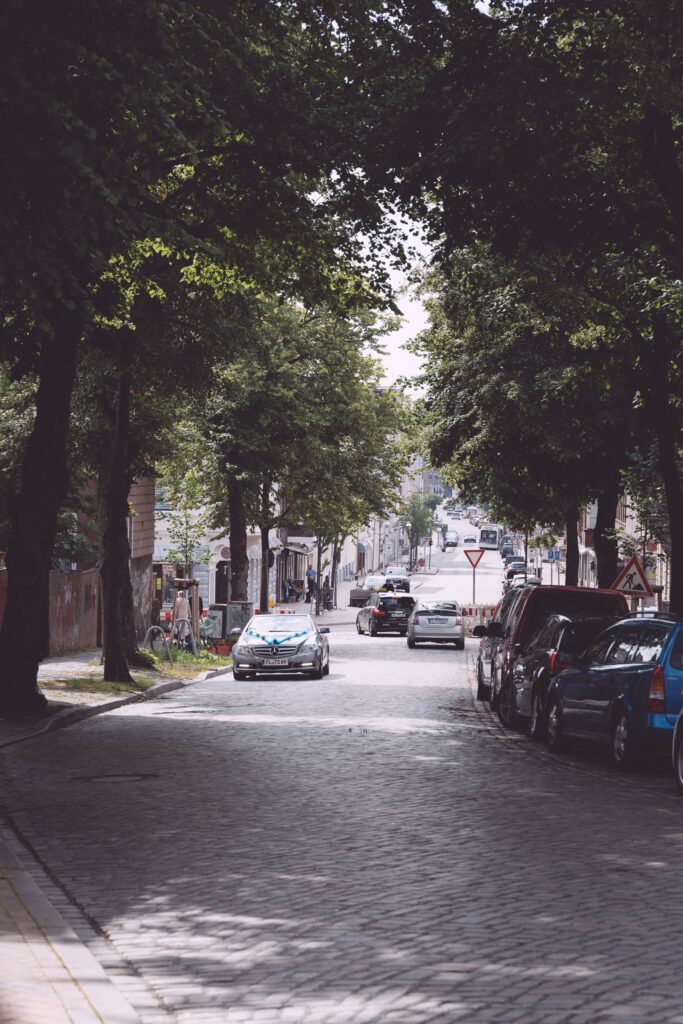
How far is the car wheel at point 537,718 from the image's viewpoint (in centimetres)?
1820

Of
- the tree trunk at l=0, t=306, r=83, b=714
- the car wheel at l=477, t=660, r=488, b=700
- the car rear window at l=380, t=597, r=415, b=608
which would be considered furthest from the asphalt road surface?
the car rear window at l=380, t=597, r=415, b=608

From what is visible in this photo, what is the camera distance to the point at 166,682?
1141 inches

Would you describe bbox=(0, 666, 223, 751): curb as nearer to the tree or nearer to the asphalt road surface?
the asphalt road surface

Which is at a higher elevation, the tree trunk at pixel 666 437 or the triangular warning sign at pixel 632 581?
the tree trunk at pixel 666 437

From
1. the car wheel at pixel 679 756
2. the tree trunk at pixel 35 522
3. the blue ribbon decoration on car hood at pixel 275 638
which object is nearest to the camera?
the car wheel at pixel 679 756

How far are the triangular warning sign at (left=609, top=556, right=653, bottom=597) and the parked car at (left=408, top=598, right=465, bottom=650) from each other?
1570cm

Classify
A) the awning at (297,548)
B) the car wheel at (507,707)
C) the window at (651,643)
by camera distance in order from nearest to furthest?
1. the window at (651,643)
2. the car wheel at (507,707)
3. the awning at (297,548)

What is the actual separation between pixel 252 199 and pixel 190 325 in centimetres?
732

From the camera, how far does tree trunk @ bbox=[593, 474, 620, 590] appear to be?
132 feet

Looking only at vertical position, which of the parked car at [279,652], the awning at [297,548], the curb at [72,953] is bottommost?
the curb at [72,953]

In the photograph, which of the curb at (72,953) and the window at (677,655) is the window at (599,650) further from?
the curb at (72,953)

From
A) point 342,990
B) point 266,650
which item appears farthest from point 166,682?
point 342,990

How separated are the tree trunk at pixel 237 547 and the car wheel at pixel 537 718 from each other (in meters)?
33.8

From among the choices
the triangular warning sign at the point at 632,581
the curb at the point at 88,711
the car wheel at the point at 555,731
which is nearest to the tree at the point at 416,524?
the triangular warning sign at the point at 632,581
